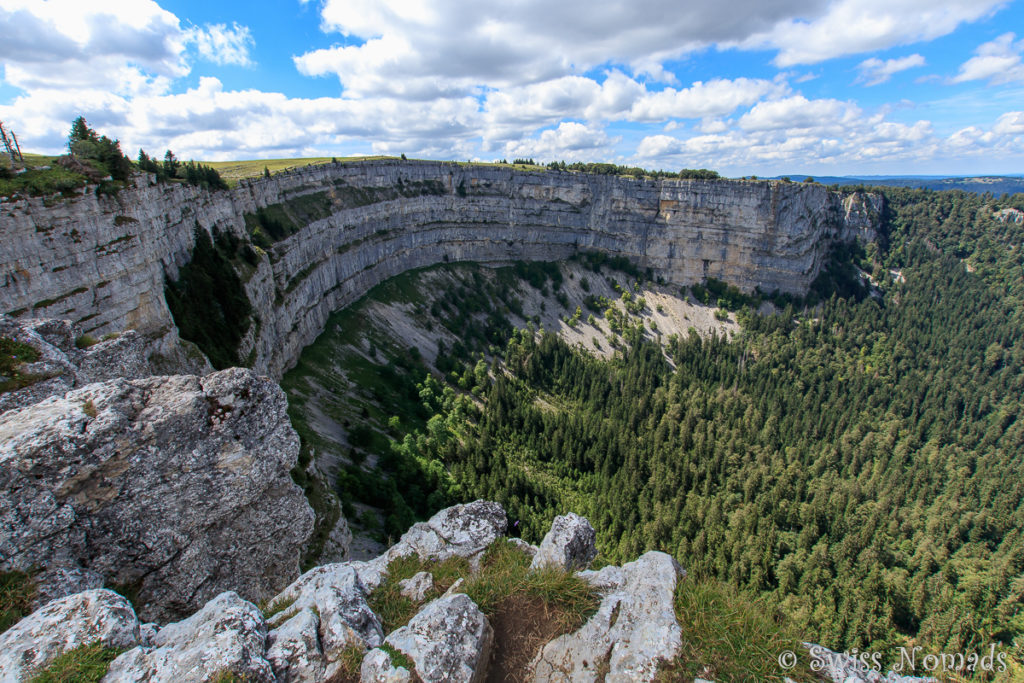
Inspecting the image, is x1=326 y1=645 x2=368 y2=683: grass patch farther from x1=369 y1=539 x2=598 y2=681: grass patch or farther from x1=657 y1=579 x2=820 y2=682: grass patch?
x1=657 y1=579 x2=820 y2=682: grass patch

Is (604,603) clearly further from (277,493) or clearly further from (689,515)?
(689,515)

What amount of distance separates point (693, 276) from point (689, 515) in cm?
7133

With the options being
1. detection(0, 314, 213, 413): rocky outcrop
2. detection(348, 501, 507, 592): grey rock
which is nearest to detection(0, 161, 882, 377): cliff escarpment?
detection(0, 314, 213, 413): rocky outcrop

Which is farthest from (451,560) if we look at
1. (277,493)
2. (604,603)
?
(277,493)

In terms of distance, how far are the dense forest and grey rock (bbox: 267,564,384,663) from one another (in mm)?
14888

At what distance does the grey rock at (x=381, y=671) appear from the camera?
984 centimetres

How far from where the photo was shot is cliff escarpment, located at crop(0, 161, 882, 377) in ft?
72.0

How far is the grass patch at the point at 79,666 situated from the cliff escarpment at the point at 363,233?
1743 cm

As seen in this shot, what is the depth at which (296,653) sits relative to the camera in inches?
398

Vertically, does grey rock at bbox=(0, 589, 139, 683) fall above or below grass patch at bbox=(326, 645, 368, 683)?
above

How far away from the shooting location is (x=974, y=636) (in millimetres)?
34531

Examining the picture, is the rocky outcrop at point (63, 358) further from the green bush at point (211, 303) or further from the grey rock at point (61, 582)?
the green bush at point (211, 303)

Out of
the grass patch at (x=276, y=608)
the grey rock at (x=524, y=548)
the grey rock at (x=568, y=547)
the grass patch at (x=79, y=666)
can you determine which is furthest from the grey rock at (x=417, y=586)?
the grass patch at (x=79, y=666)

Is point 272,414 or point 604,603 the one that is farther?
point 272,414
